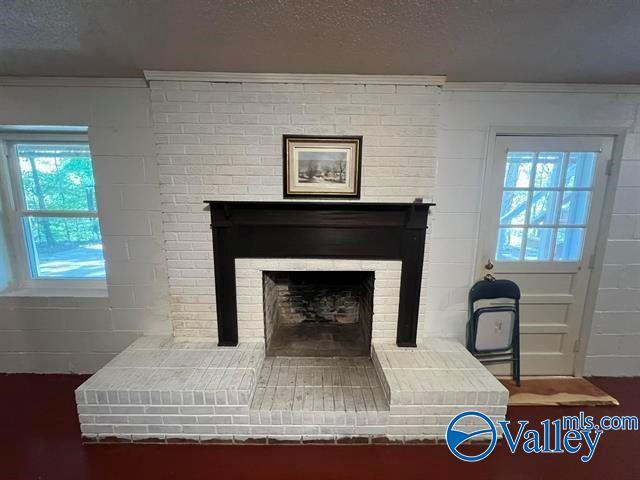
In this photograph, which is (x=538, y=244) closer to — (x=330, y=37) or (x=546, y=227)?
(x=546, y=227)

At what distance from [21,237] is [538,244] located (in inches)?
160

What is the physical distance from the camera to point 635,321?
2268mm

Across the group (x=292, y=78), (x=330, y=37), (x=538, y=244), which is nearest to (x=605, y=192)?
(x=538, y=244)

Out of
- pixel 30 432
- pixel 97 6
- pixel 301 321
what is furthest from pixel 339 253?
pixel 30 432

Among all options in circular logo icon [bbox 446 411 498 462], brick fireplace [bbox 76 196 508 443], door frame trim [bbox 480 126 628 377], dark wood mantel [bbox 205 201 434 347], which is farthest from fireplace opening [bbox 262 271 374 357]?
door frame trim [bbox 480 126 628 377]

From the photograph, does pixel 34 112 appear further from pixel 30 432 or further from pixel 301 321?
pixel 301 321

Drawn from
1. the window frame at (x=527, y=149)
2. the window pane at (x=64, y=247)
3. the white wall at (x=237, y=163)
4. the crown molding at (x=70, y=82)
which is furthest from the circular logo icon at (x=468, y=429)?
the crown molding at (x=70, y=82)

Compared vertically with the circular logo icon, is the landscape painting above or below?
above

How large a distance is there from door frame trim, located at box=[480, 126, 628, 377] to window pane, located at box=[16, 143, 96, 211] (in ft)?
9.82

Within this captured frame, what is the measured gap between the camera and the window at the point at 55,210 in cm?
219

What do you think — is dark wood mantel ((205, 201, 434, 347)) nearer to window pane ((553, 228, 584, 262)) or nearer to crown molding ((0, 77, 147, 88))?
crown molding ((0, 77, 147, 88))

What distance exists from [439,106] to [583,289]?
1.84 metres

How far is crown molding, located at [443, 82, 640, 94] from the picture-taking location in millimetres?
1941

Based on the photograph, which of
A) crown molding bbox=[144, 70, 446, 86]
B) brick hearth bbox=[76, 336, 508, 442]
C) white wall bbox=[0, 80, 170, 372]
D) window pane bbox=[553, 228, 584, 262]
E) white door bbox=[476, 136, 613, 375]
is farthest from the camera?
window pane bbox=[553, 228, 584, 262]
